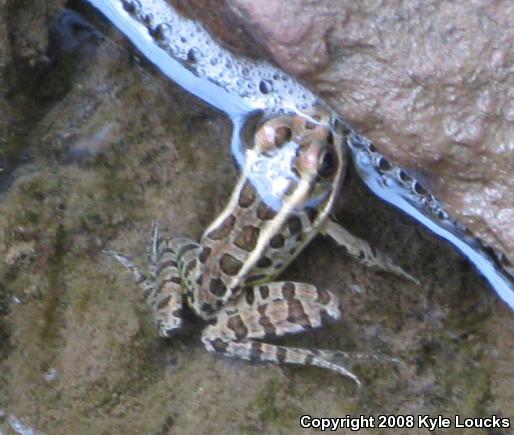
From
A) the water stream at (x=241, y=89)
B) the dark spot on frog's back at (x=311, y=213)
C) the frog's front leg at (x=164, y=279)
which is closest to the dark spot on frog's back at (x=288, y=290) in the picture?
the dark spot on frog's back at (x=311, y=213)

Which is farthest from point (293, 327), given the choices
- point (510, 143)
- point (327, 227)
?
point (510, 143)

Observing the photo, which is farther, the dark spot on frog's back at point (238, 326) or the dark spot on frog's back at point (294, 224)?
the dark spot on frog's back at point (294, 224)

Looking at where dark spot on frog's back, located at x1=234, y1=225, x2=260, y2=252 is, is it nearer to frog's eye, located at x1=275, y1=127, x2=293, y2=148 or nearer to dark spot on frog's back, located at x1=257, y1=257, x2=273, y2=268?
dark spot on frog's back, located at x1=257, y1=257, x2=273, y2=268

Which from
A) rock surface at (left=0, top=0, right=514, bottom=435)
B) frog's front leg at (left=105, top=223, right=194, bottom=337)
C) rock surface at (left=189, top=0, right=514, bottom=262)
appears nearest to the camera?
rock surface at (left=189, top=0, right=514, bottom=262)

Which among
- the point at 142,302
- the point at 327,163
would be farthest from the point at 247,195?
the point at 142,302

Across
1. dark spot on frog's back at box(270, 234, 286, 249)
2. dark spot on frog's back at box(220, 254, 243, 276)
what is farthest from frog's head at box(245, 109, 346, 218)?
dark spot on frog's back at box(220, 254, 243, 276)

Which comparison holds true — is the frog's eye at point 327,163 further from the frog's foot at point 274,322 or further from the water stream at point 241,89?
the frog's foot at point 274,322
